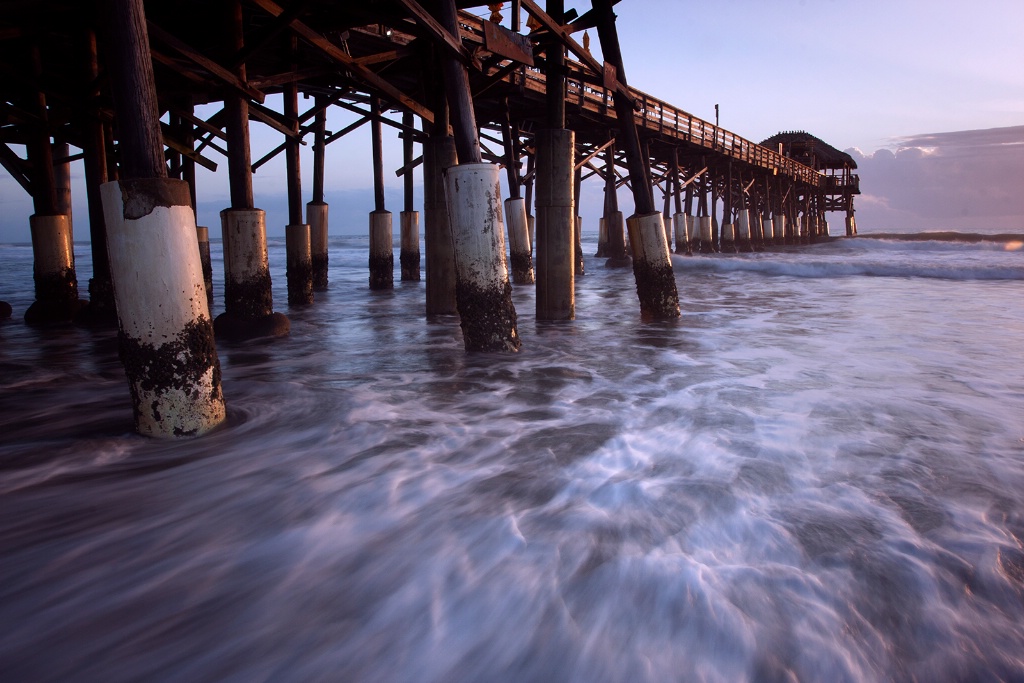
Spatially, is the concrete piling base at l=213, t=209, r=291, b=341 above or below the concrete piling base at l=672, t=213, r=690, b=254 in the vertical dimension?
below

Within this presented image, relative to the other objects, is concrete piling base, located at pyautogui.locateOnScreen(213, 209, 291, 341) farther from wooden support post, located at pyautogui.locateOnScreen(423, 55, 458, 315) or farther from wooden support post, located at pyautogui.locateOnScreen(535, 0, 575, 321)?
wooden support post, located at pyautogui.locateOnScreen(535, 0, 575, 321)

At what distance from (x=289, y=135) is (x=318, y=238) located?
4.96 m

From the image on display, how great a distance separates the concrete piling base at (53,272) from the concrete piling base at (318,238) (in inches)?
130

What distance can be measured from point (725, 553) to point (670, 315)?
5.31 m

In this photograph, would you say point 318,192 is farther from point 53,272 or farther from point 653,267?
point 653,267

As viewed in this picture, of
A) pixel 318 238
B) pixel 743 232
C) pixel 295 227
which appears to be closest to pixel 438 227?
pixel 295 227

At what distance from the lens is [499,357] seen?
17.3 feet

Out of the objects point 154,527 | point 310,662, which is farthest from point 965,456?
point 154,527

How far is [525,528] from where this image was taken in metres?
2.43

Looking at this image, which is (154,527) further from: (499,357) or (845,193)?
(845,193)

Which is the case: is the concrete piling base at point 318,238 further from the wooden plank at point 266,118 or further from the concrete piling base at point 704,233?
the concrete piling base at point 704,233

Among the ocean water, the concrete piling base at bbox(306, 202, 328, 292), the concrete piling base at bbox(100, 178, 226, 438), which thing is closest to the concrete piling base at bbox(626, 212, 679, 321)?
the ocean water

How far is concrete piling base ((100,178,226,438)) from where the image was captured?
9.20 feet

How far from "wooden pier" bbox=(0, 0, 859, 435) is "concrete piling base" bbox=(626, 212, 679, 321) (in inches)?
0.9
